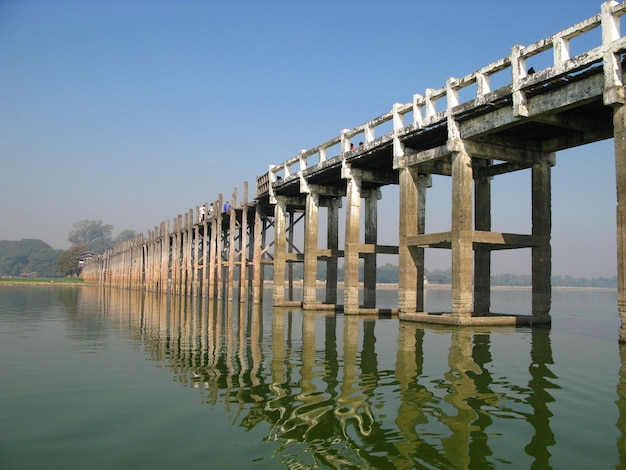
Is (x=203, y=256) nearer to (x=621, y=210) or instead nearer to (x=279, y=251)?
(x=279, y=251)

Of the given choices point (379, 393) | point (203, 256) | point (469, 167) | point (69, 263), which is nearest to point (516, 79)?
point (469, 167)

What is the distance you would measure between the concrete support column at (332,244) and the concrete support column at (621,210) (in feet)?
63.1

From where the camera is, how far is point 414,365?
416 inches

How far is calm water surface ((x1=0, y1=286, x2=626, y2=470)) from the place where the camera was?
207 inches

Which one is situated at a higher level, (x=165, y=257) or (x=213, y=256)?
(x=213, y=256)

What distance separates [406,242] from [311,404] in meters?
15.6

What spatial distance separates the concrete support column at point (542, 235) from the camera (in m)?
20.3

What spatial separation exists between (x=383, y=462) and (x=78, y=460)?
2865 mm

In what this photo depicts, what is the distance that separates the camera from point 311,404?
23.6ft

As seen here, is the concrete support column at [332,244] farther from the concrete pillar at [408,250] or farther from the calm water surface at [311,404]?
the calm water surface at [311,404]

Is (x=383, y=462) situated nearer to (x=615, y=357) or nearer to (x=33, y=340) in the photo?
(x=615, y=357)

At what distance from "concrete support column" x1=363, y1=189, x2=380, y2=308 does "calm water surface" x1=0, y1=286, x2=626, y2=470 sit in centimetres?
1399

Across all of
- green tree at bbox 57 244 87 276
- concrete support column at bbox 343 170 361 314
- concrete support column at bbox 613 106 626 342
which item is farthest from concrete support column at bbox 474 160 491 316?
green tree at bbox 57 244 87 276

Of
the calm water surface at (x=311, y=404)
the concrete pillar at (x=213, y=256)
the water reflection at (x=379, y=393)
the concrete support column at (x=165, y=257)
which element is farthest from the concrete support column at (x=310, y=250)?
the concrete support column at (x=165, y=257)
